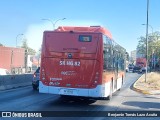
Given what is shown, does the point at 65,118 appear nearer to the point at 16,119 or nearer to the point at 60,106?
the point at 16,119

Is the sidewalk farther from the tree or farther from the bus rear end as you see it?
the tree

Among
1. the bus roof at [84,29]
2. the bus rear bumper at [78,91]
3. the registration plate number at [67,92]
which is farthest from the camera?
the bus roof at [84,29]

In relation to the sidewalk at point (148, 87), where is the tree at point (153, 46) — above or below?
above

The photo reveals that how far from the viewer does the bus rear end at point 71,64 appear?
14.8 meters

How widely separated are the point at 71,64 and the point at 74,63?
0.44 ft

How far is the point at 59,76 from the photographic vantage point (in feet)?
49.5

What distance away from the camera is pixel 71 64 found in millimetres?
15086

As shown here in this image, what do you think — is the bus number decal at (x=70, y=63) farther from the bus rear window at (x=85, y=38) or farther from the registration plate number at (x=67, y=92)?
the registration plate number at (x=67, y=92)

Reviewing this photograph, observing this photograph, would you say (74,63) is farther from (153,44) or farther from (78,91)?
(153,44)

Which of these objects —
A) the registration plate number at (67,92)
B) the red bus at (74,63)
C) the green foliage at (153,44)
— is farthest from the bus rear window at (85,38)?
the green foliage at (153,44)

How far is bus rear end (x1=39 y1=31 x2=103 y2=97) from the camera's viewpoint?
583 inches

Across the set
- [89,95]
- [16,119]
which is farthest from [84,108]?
[16,119]

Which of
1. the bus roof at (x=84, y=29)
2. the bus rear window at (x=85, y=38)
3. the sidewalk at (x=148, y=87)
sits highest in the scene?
the bus roof at (x=84, y=29)

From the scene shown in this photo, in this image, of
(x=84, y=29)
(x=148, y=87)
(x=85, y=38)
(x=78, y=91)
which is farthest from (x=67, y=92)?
(x=148, y=87)
